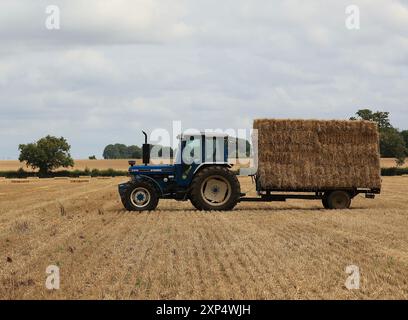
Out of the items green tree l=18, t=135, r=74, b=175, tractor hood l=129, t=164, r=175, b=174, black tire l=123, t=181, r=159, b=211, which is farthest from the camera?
green tree l=18, t=135, r=74, b=175

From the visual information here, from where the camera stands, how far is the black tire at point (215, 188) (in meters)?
20.5

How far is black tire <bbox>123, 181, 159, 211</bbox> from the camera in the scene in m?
20.9

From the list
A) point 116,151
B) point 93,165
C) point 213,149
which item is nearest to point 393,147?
point 93,165

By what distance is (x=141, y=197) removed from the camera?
21016 mm

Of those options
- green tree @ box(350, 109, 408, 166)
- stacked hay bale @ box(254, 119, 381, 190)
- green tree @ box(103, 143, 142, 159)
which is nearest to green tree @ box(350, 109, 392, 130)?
green tree @ box(350, 109, 408, 166)

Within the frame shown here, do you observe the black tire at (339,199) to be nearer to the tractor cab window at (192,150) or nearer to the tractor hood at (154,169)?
the tractor cab window at (192,150)

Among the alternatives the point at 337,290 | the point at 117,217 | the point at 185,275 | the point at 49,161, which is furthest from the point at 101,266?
the point at 49,161

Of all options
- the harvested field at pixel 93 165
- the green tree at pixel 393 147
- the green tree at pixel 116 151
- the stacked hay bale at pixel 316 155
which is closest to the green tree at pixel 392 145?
the green tree at pixel 393 147

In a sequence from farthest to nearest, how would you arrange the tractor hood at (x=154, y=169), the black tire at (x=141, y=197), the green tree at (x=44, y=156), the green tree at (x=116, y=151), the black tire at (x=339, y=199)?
the green tree at (x=116, y=151) → the green tree at (x=44, y=156) → the black tire at (x=339, y=199) → the tractor hood at (x=154, y=169) → the black tire at (x=141, y=197)

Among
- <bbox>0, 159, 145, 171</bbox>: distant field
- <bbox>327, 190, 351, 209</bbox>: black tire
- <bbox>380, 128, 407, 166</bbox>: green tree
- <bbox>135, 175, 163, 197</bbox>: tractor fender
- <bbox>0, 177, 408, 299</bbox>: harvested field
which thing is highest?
<bbox>380, 128, 407, 166</bbox>: green tree

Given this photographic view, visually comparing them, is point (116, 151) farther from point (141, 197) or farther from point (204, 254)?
point (204, 254)

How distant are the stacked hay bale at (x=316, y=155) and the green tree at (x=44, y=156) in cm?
7036

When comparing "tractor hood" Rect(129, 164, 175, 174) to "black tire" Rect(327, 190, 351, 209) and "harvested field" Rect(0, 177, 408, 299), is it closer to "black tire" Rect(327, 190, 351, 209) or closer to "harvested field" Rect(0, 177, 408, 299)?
"harvested field" Rect(0, 177, 408, 299)
